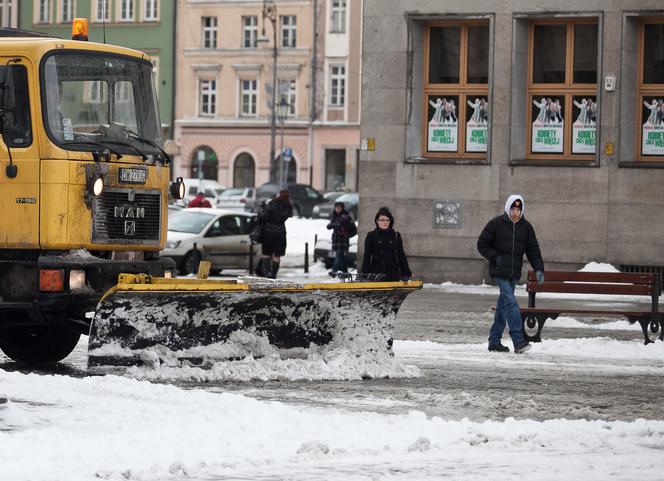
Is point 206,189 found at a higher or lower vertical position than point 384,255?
higher

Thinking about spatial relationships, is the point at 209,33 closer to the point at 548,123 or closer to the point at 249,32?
the point at 249,32

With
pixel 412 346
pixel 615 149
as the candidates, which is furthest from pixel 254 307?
pixel 615 149

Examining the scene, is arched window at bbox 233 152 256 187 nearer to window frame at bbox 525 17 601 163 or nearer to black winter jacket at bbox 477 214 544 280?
window frame at bbox 525 17 601 163

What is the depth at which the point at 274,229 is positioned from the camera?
28.1 meters

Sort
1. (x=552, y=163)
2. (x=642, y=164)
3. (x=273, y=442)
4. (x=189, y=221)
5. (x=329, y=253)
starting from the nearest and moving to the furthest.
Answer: (x=273, y=442) → (x=642, y=164) → (x=552, y=163) → (x=189, y=221) → (x=329, y=253)

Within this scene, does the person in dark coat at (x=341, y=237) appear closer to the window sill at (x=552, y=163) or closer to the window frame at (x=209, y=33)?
the window sill at (x=552, y=163)

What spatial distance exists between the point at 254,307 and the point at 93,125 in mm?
2270

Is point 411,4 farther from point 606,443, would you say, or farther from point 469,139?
point 606,443

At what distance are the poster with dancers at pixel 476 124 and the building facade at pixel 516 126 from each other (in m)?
0.03

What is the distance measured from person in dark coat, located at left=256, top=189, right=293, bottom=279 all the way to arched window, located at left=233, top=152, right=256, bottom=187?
53.4 metres

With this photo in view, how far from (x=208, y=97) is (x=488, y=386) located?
7028cm

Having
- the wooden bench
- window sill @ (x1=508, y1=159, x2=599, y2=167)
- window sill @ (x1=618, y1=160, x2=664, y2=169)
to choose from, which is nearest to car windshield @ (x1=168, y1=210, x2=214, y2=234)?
window sill @ (x1=508, y1=159, x2=599, y2=167)

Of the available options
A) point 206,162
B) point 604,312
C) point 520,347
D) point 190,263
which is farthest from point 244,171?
point 520,347

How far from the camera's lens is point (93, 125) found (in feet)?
45.0
